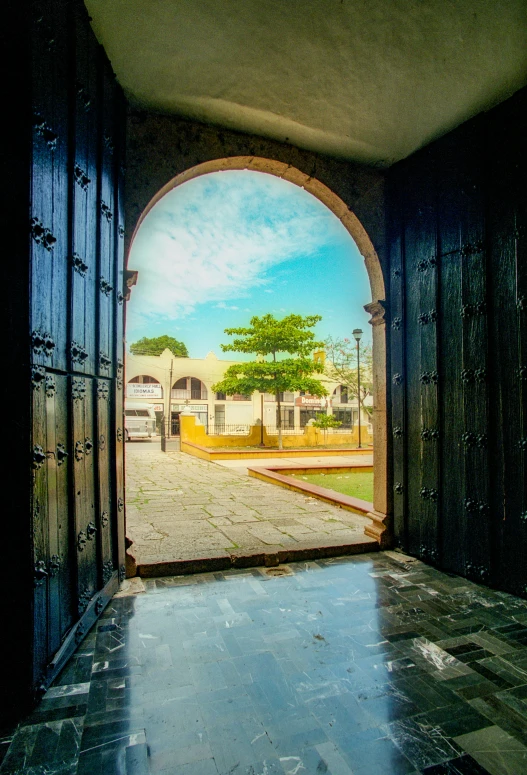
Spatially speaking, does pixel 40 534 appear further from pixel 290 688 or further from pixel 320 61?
pixel 320 61

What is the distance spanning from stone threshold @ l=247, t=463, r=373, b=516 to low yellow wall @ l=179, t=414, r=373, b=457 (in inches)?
259

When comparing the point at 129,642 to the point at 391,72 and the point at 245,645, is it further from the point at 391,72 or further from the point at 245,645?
the point at 391,72

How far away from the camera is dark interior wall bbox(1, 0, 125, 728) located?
1905mm

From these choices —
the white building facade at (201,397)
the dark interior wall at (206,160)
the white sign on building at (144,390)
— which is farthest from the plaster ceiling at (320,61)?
the white building facade at (201,397)

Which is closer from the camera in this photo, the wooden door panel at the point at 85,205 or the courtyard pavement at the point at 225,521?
the wooden door panel at the point at 85,205

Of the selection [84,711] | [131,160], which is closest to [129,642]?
[84,711]

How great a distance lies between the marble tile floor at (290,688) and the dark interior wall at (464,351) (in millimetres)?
585

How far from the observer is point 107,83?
3.07 metres

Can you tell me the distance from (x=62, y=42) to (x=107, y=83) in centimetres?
81

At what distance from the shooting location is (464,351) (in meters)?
3.46

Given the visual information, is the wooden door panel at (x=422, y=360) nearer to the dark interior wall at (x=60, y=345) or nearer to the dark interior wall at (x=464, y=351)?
the dark interior wall at (x=464, y=351)

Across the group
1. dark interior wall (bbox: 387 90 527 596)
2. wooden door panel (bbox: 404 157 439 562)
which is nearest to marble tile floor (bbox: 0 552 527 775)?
dark interior wall (bbox: 387 90 527 596)

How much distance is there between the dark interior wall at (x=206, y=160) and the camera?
351cm

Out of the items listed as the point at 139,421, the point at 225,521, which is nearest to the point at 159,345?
the point at 139,421
